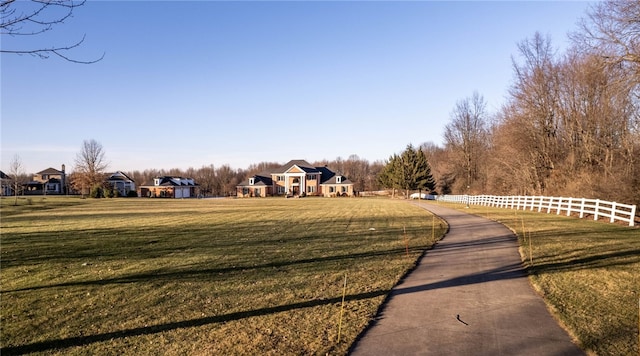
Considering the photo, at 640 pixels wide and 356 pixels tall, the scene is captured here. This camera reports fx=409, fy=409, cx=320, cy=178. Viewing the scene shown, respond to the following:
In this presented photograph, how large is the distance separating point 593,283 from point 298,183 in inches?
3528

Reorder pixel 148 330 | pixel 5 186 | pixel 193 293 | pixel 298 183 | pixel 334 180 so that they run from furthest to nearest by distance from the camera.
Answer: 1. pixel 298 183
2. pixel 334 180
3. pixel 5 186
4. pixel 193 293
5. pixel 148 330

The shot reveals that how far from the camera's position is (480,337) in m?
5.41

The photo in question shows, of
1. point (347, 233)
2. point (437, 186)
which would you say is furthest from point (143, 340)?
point (437, 186)

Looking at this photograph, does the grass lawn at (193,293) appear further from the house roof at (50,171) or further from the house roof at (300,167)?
the house roof at (50,171)

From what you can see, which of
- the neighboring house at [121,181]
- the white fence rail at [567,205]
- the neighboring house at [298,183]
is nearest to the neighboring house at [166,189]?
the neighboring house at [121,181]

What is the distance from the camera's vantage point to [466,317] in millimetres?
6254

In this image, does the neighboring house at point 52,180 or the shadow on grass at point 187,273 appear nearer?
the shadow on grass at point 187,273

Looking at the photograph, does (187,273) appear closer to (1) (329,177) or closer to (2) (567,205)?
(2) (567,205)

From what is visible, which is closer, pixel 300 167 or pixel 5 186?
pixel 5 186

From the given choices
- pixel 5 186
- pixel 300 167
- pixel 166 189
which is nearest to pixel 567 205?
pixel 300 167

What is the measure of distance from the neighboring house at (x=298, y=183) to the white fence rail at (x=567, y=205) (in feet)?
148

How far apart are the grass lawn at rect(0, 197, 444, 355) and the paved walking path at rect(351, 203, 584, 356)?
1.43ft

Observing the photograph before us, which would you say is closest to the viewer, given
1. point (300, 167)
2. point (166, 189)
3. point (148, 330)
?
point (148, 330)

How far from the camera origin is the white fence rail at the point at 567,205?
63.0 feet
